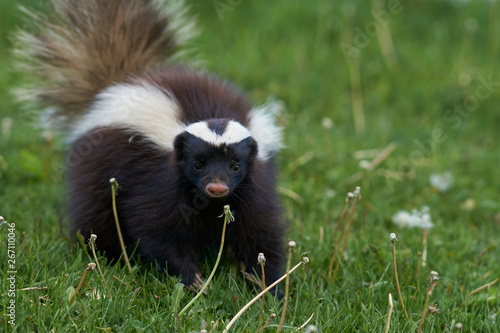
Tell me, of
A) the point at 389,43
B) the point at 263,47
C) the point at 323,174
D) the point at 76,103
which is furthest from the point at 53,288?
the point at 389,43

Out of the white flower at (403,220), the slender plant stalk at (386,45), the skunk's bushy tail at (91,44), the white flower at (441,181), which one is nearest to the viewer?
the skunk's bushy tail at (91,44)

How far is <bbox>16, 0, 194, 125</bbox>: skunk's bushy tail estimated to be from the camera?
474 centimetres

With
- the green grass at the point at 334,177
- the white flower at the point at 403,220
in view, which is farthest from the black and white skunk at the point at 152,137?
the white flower at the point at 403,220

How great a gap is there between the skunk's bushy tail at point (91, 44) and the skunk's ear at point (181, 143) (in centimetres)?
116

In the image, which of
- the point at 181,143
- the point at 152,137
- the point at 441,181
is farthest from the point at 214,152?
the point at 441,181

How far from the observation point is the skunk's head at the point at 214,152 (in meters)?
3.52

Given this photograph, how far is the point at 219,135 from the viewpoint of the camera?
355cm

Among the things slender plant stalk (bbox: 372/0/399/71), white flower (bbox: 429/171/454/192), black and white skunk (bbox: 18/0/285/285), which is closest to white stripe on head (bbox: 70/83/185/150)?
black and white skunk (bbox: 18/0/285/285)

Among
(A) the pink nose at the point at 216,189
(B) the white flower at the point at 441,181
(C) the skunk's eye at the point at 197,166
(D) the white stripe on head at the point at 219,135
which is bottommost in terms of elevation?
(B) the white flower at the point at 441,181

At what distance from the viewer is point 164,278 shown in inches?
151

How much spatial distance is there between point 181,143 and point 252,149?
412mm

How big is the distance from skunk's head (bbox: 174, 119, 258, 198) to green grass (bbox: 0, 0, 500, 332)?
0.62 meters

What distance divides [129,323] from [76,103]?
2236 mm

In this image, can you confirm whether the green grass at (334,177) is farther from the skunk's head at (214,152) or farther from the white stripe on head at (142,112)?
the white stripe on head at (142,112)
